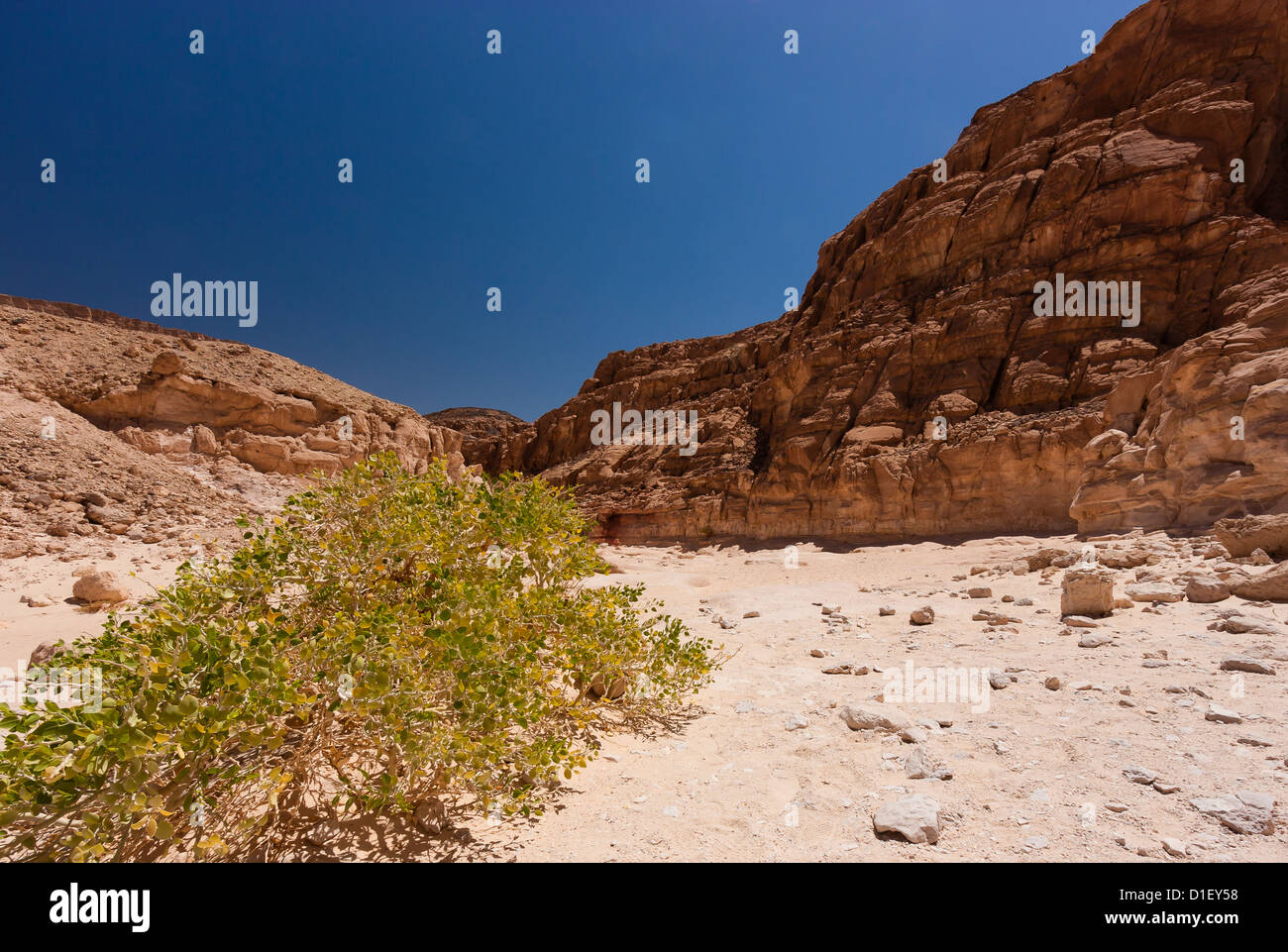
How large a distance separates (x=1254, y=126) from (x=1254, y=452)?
20.9 m

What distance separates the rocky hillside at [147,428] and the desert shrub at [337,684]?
1023cm

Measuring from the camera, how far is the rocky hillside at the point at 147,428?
430 inches

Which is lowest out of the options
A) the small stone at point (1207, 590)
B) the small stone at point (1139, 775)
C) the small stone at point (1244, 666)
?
the small stone at point (1139, 775)

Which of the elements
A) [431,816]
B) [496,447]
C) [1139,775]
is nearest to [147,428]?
[431,816]

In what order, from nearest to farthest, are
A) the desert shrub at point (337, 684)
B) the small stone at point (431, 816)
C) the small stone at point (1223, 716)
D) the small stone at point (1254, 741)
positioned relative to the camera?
the desert shrub at point (337, 684) → the small stone at point (431, 816) → the small stone at point (1254, 741) → the small stone at point (1223, 716)

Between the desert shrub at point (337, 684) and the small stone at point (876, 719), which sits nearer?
the desert shrub at point (337, 684)

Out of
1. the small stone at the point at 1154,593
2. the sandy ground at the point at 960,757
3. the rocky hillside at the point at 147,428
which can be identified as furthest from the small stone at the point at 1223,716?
the rocky hillside at the point at 147,428

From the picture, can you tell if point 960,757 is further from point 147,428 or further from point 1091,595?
point 147,428

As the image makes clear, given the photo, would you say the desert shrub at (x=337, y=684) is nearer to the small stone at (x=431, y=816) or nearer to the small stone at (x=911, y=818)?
the small stone at (x=431, y=816)

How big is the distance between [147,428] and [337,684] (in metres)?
16.8

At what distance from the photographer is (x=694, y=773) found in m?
3.91

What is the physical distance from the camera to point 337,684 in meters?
2.80
